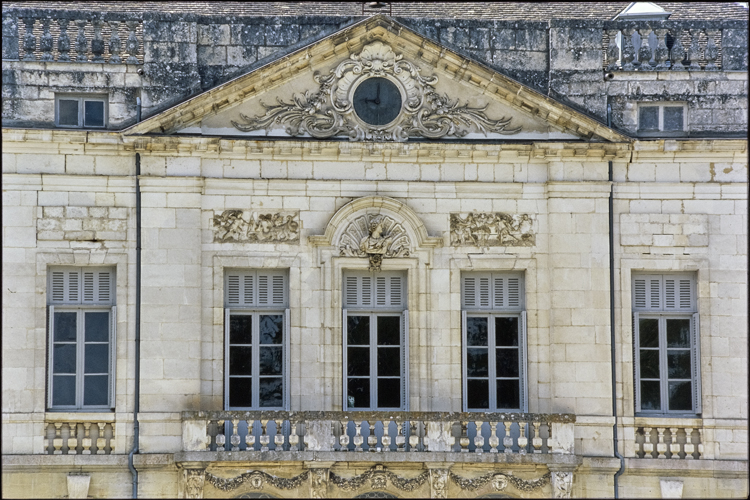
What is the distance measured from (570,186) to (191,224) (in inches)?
193

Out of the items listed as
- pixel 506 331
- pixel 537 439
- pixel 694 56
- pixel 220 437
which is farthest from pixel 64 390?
pixel 694 56

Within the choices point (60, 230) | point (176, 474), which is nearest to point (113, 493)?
point (176, 474)

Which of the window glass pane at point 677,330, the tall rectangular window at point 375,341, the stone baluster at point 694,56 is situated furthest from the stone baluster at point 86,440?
the stone baluster at point 694,56

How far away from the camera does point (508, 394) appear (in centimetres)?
1800

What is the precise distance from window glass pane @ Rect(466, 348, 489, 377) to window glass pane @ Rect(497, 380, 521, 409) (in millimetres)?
255

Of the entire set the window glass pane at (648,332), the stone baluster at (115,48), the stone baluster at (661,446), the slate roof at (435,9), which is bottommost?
the stone baluster at (661,446)

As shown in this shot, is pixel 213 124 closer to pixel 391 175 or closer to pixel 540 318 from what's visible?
pixel 391 175

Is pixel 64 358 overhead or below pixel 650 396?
overhead

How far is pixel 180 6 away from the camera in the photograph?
20.3 m

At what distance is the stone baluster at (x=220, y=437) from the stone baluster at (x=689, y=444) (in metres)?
5.84

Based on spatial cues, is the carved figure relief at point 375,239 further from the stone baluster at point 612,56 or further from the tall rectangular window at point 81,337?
the stone baluster at point 612,56

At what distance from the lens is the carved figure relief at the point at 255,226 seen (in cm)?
1778

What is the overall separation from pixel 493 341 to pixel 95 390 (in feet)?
16.8

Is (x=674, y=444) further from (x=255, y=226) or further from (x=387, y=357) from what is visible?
(x=255, y=226)
